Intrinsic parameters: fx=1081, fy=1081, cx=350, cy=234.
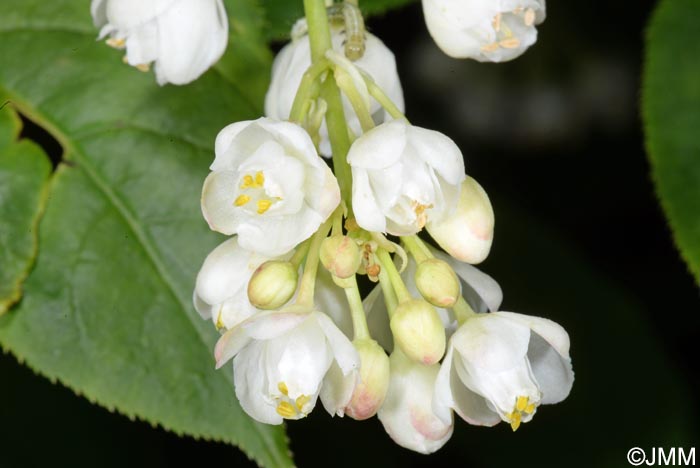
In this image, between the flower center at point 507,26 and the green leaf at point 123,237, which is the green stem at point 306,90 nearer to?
the flower center at point 507,26

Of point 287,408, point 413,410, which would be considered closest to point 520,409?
point 413,410

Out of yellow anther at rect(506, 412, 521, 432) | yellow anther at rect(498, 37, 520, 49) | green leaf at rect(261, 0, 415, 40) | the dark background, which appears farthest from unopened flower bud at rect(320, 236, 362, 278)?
the dark background

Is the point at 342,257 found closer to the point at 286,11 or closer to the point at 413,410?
the point at 413,410

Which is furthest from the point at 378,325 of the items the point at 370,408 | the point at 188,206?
the point at 188,206

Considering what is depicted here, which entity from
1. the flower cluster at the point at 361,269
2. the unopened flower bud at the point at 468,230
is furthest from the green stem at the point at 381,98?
the unopened flower bud at the point at 468,230

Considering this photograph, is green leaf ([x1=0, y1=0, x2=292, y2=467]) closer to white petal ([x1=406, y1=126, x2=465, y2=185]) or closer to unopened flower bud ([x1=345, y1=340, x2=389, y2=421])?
unopened flower bud ([x1=345, y1=340, x2=389, y2=421])

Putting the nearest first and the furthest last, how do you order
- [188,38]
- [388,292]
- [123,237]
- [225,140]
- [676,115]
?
[225,140] → [388,292] → [188,38] → [123,237] → [676,115]

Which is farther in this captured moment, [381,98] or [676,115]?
[676,115]
